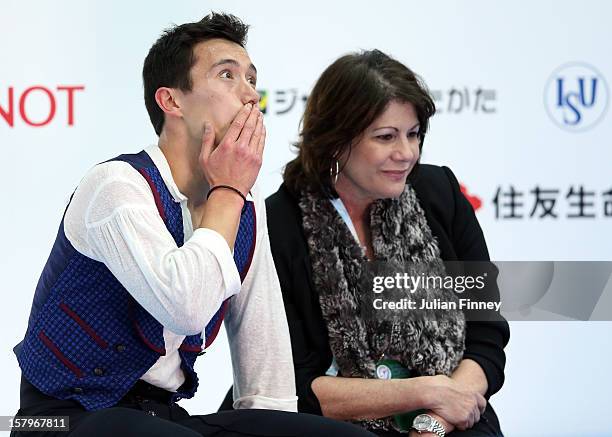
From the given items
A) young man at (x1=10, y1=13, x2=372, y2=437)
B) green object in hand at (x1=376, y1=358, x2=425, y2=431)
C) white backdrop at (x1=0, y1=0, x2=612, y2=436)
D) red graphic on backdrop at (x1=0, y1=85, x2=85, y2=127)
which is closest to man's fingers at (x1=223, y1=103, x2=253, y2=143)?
young man at (x1=10, y1=13, x2=372, y2=437)

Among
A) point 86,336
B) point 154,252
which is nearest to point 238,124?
point 154,252

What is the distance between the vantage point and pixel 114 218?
1.84 metres

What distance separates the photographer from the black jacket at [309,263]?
8.45ft

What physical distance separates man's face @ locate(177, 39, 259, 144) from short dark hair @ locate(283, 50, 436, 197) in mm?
559

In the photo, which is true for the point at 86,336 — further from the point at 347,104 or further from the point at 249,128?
the point at 347,104

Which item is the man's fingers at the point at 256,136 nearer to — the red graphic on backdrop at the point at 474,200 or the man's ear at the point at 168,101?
the man's ear at the point at 168,101

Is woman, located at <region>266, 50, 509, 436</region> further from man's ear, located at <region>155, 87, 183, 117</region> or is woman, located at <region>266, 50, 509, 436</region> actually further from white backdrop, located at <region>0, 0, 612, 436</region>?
white backdrop, located at <region>0, 0, 612, 436</region>

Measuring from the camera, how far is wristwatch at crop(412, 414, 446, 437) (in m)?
2.48

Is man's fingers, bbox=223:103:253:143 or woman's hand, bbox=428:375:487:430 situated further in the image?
woman's hand, bbox=428:375:487:430

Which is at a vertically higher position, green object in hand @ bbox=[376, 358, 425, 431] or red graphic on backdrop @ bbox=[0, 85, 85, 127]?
red graphic on backdrop @ bbox=[0, 85, 85, 127]

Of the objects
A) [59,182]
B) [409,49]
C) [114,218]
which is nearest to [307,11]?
[409,49]

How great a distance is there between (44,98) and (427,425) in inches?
75.0

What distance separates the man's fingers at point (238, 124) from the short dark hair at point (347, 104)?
623mm

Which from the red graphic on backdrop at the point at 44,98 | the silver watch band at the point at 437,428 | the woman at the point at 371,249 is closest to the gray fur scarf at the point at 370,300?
the woman at the point at 371,249
